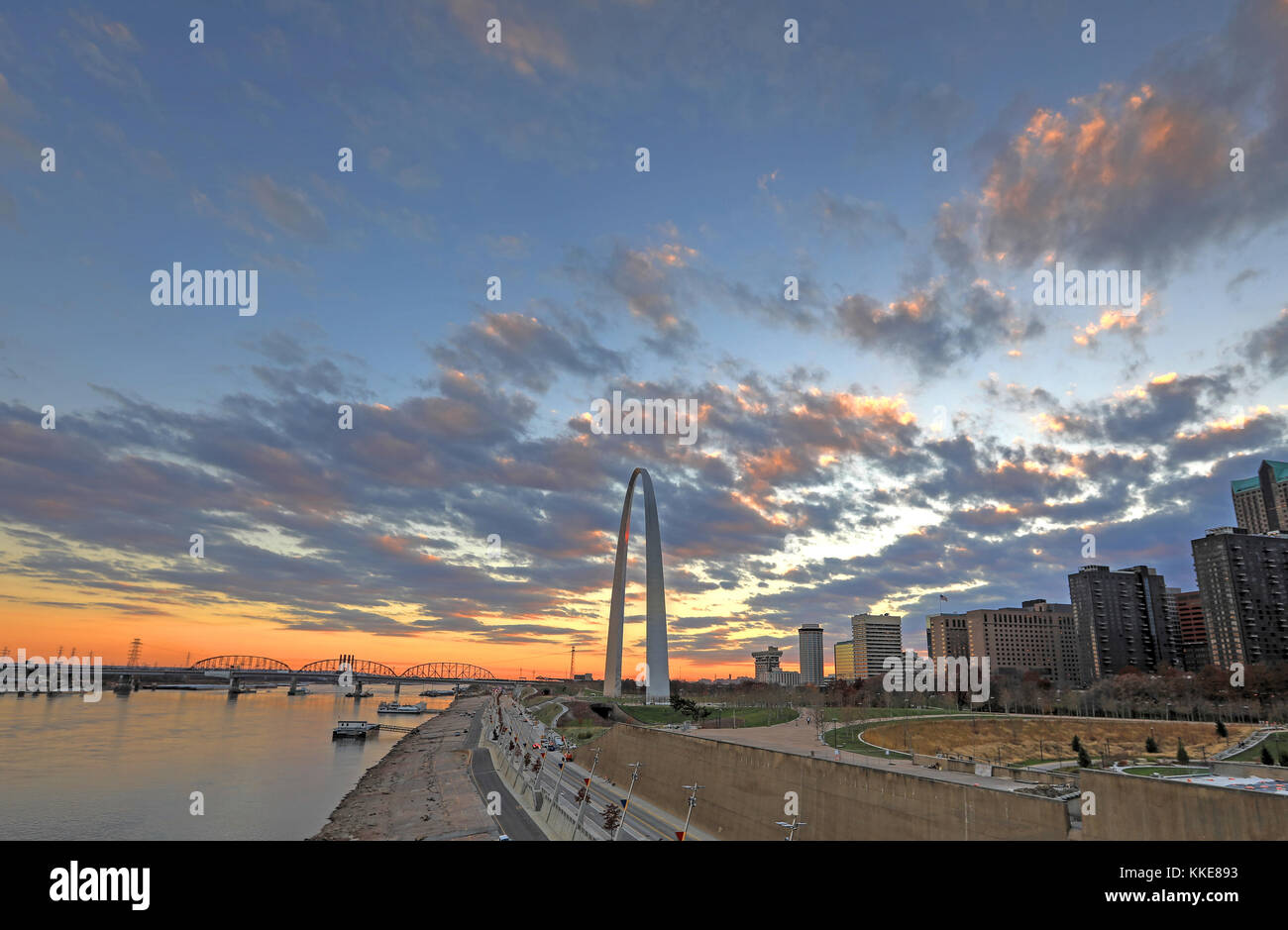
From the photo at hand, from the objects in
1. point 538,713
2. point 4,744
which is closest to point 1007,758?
point 538,713

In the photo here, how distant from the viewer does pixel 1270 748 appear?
65.8 m

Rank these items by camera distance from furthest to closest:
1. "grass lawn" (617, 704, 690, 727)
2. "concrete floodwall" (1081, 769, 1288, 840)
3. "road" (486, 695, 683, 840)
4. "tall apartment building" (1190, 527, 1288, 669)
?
1. "tall apartment building" (1190, 527, 1288, 669)
2. "grass lawn" (617, 704, 690, 727)
3. "road" (486, 695, 683, 840)
4. "concrete floodwall" (1081, 769, 1288, 840)

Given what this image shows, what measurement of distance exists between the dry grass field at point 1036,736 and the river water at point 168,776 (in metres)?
56.4

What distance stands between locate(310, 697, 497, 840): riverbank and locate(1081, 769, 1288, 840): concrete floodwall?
30.2 metres

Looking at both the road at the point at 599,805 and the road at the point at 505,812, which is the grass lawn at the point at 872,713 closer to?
the road at the point at 599,805

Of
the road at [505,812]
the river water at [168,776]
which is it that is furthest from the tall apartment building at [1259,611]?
the river water at [168,776]

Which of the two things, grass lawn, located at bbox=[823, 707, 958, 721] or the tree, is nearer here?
the tree

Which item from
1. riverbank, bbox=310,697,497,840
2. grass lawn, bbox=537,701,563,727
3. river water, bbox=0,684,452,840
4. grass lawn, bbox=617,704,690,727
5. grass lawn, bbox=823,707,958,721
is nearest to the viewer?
riverbank, bbox=310,697,497,840

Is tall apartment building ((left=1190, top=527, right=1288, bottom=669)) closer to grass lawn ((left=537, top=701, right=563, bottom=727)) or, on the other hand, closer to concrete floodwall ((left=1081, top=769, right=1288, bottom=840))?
grass lawn ((left=537, top=701, right=563, bottom=727))

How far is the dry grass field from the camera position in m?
72.9

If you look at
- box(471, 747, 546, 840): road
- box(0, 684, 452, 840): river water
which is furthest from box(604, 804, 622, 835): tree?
box(0, 684, 452, 840): river water
